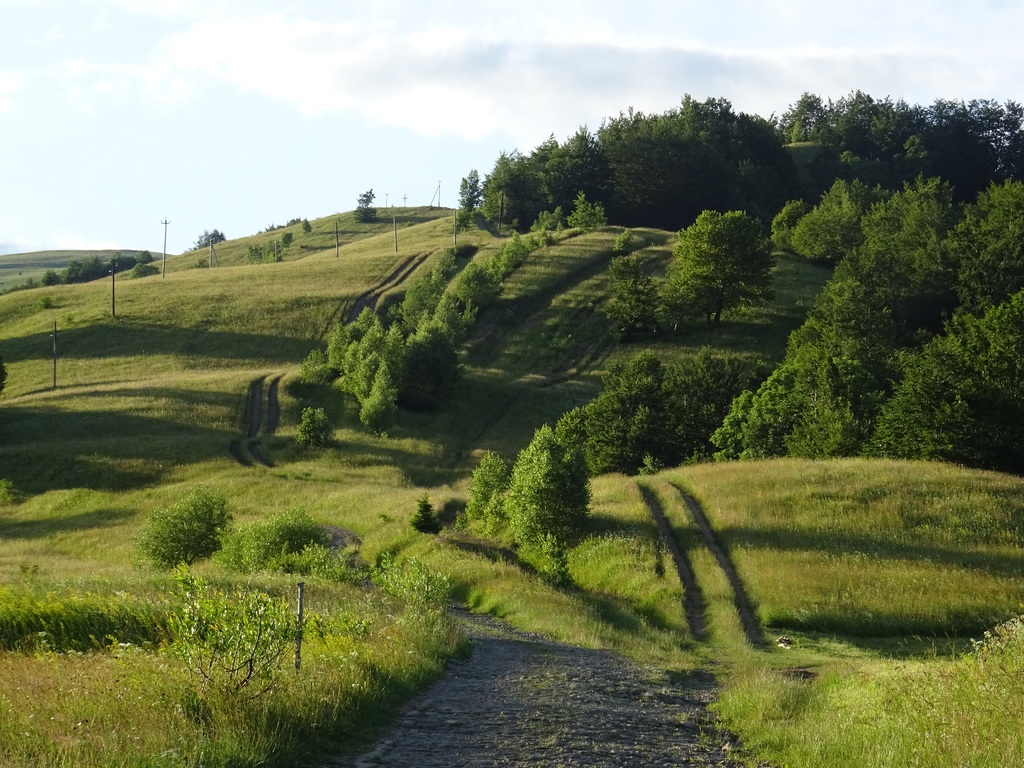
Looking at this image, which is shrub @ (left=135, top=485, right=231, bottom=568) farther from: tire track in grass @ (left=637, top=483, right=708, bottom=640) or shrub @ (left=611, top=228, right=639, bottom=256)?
shrub @ (left=611, top=228, right=639, bottom=256)

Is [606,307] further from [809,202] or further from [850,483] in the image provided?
[809,202]

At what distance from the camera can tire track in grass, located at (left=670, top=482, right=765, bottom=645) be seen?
101 feet

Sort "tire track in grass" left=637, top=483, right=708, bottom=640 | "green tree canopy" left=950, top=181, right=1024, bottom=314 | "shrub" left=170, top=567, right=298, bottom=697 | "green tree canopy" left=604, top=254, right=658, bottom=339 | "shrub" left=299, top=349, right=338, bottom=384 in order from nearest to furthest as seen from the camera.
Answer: "shrub" left=170, top=567, right=298, bottom=697
"tire track in grass" left=637, top=483, right=708, bottom=640
"green tree canopy" left=950, top=181, right=1024, bottom=314
"shrub" left=299, top=349, right=338, bottom=384
"green tree canopy" left=604, top=254, right=658, bottom=339

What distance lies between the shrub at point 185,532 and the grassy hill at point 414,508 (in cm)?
247

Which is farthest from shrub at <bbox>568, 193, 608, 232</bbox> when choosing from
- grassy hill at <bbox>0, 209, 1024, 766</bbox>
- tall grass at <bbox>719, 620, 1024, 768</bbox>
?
tall grass at <bbox>719, 620, 1024, 768</bbox>

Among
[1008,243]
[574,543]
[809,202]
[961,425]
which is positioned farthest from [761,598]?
[809,202]

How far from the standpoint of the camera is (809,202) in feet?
541

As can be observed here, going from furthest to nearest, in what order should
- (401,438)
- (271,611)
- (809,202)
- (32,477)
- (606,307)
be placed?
(809,202) → (606,307) → (401,438) → (32,477) → (271,611)

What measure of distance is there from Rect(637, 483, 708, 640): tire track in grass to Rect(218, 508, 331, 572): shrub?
15391 mm

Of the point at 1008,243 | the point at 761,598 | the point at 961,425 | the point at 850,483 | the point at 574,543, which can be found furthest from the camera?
the point at 1008,243

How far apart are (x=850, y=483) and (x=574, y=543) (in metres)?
14.3

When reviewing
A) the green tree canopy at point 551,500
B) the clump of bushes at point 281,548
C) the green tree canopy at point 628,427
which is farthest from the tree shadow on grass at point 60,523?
the green tree canopy at point 628,427

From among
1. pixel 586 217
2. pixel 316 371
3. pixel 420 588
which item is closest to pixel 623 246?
pixel 586 217

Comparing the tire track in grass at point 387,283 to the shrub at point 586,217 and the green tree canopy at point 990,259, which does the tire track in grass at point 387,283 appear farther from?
the green tree canopy at point 990,259
